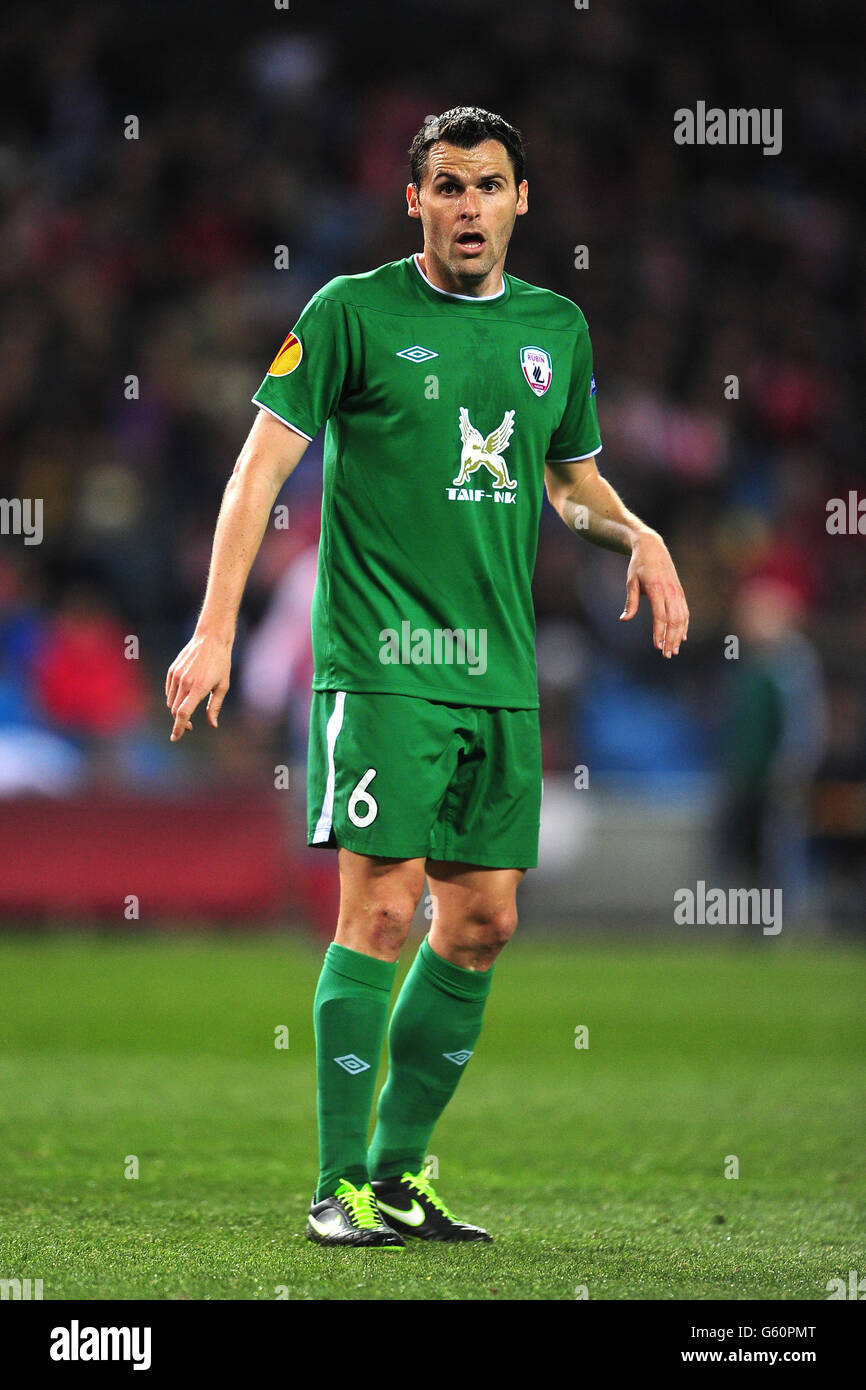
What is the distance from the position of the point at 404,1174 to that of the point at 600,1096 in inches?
97.4

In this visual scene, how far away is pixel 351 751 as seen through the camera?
13.6 feet

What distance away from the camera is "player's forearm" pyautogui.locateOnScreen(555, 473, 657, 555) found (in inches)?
181

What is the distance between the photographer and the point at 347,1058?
4.12 metres

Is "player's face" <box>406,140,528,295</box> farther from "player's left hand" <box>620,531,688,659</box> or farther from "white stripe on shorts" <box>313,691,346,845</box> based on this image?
"white stripe on shorts" <box>313,691,346,845</box>

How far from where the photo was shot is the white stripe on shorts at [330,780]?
164 inches

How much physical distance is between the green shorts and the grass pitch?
85cm

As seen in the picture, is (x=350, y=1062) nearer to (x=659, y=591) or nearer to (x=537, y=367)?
(x=659, y=591)

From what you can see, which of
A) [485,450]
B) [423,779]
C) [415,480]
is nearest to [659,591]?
[485,450]

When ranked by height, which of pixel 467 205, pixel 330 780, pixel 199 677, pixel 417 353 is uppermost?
pixel 467 205

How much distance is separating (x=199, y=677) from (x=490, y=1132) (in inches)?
99.9

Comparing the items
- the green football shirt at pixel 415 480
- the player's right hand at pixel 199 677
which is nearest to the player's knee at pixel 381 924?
the green football shirt at pixel 415 480

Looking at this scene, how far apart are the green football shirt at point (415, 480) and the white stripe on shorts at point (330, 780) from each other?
0.14 ft

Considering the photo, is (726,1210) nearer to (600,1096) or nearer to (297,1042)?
(600,1096)
